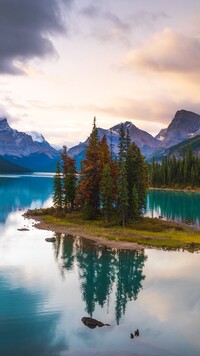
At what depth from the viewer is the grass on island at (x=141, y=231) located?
203 ft

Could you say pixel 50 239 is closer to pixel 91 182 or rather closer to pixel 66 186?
pixel 91 182

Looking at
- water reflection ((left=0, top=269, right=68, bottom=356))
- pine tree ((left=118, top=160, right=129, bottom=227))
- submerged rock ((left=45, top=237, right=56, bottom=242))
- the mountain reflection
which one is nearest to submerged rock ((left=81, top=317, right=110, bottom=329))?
the mountain reflection

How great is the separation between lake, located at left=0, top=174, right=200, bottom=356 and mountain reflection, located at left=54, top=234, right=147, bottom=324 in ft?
0.34

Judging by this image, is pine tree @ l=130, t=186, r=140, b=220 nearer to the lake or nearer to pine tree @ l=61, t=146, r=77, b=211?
the lake

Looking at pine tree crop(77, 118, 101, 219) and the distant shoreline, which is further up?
pine tree crop(77, 118, 101, 219)

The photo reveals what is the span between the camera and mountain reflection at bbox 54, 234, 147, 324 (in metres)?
38.6

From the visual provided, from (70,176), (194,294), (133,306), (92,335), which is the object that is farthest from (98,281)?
(70,176)

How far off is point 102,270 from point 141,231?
25.9 m

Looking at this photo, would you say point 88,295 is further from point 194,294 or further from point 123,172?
point 123,172

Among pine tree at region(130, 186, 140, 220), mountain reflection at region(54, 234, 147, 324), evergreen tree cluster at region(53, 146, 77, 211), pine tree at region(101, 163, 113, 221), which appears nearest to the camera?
mountain reflection at region(54, 234, 147, 324)

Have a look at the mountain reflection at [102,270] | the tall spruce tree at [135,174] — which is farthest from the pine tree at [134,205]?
the mountain reflection at [102,270]

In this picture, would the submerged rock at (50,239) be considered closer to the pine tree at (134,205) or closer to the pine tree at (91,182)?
the pine tree at (91,182)

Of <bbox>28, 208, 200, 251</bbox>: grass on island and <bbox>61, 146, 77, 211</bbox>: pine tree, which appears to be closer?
<bbox>28, 208, 200, 251</bbox>: grass on island

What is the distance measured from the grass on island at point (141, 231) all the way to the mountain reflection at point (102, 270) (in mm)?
6616
